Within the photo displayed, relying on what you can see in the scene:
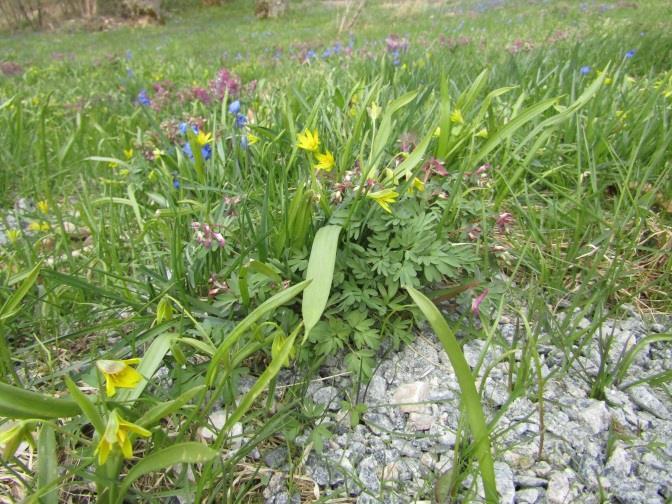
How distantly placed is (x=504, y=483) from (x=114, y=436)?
0.76m

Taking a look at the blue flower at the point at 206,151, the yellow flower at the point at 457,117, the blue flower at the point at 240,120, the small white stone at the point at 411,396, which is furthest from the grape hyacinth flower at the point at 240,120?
the small white stone at the point at 411,396

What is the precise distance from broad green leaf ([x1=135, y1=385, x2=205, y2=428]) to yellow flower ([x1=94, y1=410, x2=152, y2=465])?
7 cm

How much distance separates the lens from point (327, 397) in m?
1.22

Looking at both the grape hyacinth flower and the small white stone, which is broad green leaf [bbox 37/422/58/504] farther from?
the grape hyacinth flower

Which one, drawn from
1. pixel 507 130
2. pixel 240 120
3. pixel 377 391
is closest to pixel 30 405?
pixel 377 391

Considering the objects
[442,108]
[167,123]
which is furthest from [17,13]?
[442,108]

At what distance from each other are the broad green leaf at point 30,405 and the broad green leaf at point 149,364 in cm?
12

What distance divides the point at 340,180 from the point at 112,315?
2.51 feet

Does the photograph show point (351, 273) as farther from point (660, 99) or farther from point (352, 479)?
point (660, 99)

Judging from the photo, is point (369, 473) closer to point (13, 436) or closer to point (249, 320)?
point (249, 320)

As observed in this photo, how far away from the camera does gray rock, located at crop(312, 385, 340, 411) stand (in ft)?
3.94

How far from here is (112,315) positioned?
134 centimetres

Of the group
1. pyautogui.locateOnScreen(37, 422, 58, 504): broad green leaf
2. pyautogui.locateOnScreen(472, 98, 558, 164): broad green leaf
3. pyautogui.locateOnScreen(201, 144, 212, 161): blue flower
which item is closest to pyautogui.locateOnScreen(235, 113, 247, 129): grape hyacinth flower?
pyautogui.locateOnScreen(201, 144, 212, 161): blue flower

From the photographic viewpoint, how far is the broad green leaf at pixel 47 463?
0.92m
